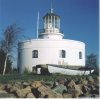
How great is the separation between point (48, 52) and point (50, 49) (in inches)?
12.4

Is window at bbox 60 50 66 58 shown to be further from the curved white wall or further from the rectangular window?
the curved white wall

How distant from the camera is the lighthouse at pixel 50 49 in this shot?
94.8 feet

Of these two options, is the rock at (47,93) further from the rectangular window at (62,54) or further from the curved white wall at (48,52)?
the rectangular window at (62,54)

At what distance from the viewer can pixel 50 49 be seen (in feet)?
95.3

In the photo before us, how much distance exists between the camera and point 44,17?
95.7 feet

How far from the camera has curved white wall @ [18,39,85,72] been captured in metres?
28.9

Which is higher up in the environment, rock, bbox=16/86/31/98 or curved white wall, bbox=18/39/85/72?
curved white wall, bbox=18/39/85/72

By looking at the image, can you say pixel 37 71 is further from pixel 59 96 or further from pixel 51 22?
pixel 59 96

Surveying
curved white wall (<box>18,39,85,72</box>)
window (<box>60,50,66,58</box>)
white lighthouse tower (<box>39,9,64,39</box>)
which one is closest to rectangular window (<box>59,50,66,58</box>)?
window (<box>60,50,66,58</box>)

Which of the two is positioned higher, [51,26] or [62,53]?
[51,26]

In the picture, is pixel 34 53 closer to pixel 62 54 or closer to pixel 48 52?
pixel 48 52

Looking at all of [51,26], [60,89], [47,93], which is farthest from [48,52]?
[47,93]

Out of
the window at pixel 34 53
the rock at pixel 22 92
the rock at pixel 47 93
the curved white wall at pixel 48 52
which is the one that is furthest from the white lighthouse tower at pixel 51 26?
the rock at pixel 22 92

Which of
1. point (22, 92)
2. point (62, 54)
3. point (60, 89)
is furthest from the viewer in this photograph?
point (62, 54)
